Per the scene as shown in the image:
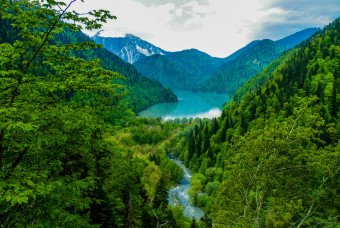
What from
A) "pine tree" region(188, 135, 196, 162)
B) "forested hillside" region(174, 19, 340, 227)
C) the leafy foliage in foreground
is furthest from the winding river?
the leafy foliage in foreground

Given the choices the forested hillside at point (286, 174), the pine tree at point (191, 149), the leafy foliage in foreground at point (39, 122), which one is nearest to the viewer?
the leafy foliage in foreground at point (39, 122)

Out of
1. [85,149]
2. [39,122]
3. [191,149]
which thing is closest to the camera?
[39,122]

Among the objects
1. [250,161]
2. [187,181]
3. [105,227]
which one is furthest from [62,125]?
[187,181]

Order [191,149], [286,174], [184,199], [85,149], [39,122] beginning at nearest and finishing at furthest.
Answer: [39,122]
[85,149]
[286,174]
[184,199]
[191,149]

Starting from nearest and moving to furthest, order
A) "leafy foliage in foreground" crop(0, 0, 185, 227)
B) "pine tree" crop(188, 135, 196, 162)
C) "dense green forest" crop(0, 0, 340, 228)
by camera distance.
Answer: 1. "leafy foliage in foreground" crop(0, 0, 185, 227)
2. "dense green forest" crop(0, 0, 340, 228)
3. "pine tree" crop(188, 135, 196, 162)

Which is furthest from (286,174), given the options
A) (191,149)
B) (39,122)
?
(191,149)

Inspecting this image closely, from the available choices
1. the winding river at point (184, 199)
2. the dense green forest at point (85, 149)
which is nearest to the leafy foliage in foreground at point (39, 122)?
the dense green forest at point (85, 149)

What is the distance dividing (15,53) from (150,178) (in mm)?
46158

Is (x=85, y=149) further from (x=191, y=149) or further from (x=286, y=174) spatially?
(x=191, y=149)

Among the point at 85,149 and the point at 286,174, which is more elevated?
the point at 85,149

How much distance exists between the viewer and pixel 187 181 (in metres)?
68.2

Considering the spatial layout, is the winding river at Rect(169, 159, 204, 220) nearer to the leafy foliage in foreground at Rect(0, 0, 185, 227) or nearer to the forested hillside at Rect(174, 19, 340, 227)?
the forested hillside at Rect(174, 19, 340, 227)

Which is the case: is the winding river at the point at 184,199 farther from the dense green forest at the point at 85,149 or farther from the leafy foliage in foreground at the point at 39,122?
the leafy foliage in foreground at the point at 39,122

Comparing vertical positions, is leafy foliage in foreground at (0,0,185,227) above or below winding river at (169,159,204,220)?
above
